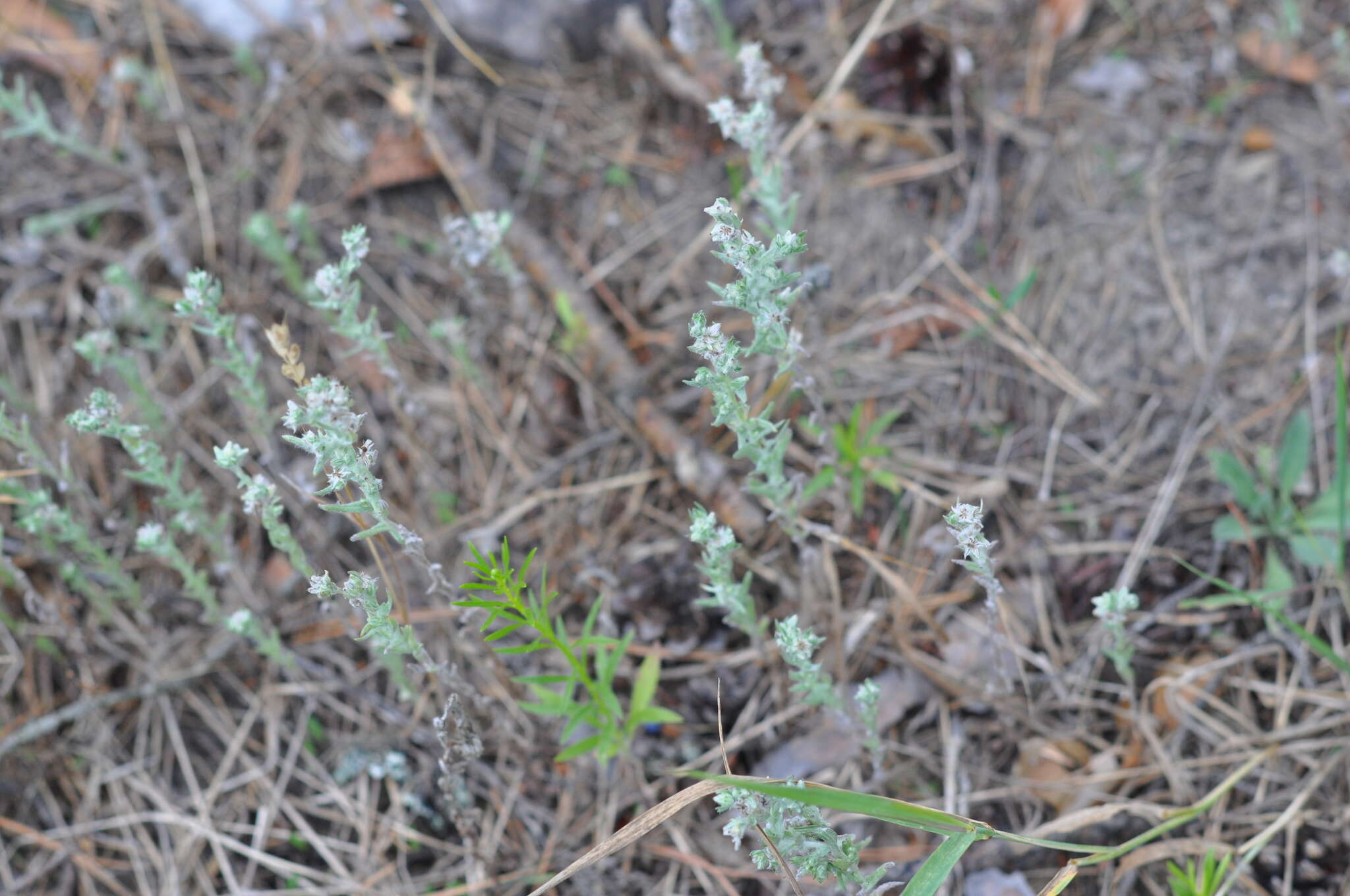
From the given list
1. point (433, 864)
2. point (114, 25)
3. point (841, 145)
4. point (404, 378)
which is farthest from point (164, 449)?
point (841, 145)

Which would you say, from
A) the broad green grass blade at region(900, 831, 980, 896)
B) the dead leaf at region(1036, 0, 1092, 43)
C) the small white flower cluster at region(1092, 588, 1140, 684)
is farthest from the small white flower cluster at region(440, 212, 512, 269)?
the dead leaf at region(1036, 0, 1092, 43)

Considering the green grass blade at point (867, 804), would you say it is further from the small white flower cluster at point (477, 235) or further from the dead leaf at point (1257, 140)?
the dead leaf at point (1257, 140)

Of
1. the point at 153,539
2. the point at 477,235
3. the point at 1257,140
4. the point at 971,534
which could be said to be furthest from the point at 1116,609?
the point at 153,539

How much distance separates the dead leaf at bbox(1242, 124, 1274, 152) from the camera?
12.6ft

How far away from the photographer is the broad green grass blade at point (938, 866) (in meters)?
2.10

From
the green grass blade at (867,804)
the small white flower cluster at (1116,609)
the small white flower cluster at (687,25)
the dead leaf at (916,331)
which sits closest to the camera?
the green grass blade at (867,804)

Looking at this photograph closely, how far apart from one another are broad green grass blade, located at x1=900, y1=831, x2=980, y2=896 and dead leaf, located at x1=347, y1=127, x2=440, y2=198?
3209 millimetres

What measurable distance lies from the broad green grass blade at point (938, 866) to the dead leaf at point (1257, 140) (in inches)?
123

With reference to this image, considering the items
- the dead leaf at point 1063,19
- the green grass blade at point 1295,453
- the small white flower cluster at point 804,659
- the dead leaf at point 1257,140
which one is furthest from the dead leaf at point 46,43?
the green grass blade at point 1295,453

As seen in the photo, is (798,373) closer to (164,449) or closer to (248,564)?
(248,564)

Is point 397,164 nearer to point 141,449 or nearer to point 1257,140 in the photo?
point 141,449

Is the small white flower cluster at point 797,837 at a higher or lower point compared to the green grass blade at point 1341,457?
lower

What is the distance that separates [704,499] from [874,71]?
202 cm

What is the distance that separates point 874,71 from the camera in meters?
4.01
